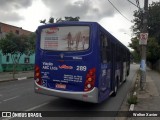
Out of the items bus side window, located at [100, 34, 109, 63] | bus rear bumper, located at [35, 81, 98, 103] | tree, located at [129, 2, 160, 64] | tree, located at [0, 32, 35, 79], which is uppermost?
tree, located at [129, 2, 160, 64]

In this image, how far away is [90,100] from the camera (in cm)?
975

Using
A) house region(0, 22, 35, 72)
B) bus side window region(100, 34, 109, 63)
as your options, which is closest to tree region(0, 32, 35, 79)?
house region(0, 22, 35, 72)

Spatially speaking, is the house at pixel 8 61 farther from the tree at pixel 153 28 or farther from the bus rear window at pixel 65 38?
the bus rear window at pixel 65 38

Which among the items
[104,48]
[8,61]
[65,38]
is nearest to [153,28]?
[8,61]

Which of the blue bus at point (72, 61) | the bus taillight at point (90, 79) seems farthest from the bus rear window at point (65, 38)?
the bus taillight at point (90, 79)

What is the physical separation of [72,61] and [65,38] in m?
0.93

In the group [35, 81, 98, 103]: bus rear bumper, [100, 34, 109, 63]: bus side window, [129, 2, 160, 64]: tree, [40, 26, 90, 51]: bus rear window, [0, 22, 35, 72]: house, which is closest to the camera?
[35, 81, 98, 103]: bus rear bumper

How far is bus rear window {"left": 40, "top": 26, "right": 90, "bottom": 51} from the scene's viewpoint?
10117mm

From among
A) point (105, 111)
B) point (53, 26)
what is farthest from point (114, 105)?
point (53, 26)

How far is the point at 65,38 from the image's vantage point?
10.5 metres

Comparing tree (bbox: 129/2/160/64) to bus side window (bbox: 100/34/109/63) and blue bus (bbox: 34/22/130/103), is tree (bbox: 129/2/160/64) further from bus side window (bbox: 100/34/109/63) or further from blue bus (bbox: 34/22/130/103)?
blue bus (bbox: 34/22/130/103)

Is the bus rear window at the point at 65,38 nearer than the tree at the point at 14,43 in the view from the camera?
Yes

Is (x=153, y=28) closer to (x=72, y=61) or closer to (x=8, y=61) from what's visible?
(x=8, y=61)

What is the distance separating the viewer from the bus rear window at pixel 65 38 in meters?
10.1
